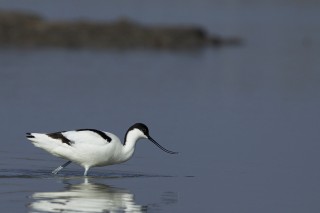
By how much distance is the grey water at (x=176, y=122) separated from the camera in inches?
423

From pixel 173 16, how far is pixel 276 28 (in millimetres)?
3410

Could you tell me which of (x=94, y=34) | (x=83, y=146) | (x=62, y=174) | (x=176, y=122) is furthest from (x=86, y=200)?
(x=94, y=34)

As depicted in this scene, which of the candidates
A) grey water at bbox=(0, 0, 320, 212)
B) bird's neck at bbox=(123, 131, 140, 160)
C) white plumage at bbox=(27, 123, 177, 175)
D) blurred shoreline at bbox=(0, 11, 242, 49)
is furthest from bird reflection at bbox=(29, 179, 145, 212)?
blurred shoreline at bbox=(0, 11, 242, 49)

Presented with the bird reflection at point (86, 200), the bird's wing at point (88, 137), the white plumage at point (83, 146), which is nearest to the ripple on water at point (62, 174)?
the white plumage at point (83, 146)

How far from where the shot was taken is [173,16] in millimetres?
35750

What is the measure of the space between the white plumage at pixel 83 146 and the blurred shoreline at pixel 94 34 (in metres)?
14.2

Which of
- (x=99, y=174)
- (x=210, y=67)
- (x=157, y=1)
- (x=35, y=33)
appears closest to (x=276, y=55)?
(x=210, y=67)

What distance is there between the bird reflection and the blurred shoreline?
15233 millimetres

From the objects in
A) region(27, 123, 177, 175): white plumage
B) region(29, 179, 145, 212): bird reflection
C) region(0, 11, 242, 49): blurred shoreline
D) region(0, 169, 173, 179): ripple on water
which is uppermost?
region(0, 11, 242, 49): blurred shoreline

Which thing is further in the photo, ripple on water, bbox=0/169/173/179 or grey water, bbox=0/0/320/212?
ripple on water, bbox=0/169/173/179

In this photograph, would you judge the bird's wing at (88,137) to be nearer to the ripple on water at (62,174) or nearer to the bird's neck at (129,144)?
the bird's neck at (129,144)

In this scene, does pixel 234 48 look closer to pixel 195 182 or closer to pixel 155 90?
pixel 155 90

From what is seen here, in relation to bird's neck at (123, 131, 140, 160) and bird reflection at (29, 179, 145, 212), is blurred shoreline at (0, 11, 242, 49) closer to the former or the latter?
bird's neck at (123, 131, 140, 160)

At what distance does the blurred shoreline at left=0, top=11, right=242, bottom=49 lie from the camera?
87.2 feet
